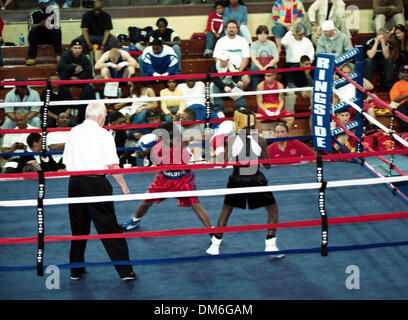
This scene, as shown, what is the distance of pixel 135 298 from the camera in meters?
3.88

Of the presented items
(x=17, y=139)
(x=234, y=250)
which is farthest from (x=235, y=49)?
(x=234, y=250)

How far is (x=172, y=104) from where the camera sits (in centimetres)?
792

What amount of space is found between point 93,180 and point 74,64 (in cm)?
463

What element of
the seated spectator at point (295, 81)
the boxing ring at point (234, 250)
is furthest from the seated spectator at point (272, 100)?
the boxing ring at point (234, 250)

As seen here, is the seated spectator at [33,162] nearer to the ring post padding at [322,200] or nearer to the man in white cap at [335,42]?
the ring post padding at [322,200]

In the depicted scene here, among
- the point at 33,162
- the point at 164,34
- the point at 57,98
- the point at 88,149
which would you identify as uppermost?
the point at 164,34

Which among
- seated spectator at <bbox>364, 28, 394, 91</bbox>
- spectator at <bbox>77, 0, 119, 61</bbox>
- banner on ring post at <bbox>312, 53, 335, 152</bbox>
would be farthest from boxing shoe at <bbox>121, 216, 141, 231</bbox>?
seated spectator at <bbox>364, 28, 394, 91</bbox>

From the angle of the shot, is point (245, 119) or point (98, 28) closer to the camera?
point (245, 119)

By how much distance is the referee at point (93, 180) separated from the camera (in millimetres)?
4090

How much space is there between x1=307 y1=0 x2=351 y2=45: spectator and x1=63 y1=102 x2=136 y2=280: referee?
612 centimetres

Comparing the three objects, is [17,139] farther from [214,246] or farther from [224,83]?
[214,246]

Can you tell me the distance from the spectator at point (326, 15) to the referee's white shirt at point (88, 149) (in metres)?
6.15

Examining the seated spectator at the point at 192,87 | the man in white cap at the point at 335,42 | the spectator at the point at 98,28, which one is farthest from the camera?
the spectator at the point at 98,28

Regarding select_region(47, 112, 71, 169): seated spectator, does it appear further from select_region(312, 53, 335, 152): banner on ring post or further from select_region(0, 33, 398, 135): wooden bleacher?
select_region(312, 53, 335, 152): banner on ring post
